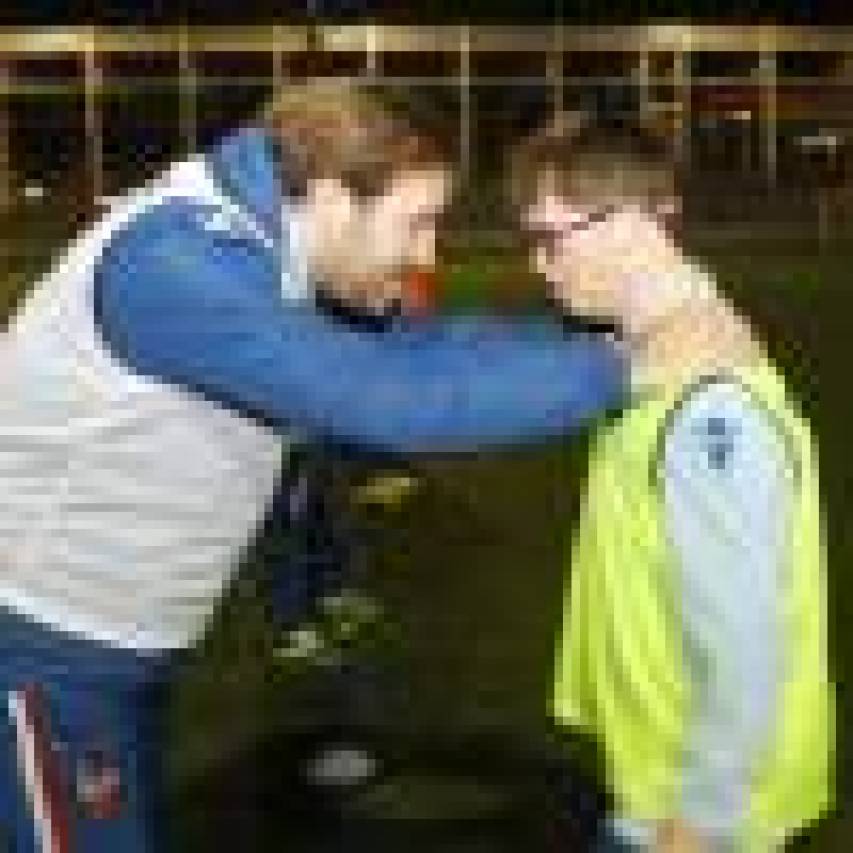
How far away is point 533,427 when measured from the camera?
2.34m

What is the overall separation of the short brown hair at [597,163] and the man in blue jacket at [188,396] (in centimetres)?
12

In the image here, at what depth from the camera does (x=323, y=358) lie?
2404mm

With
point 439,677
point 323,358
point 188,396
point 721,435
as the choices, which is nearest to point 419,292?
point 323,358

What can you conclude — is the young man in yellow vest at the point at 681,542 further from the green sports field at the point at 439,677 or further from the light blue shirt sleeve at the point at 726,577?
the green sports field at the point at 439,677

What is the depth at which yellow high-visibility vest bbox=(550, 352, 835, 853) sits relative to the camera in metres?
2.23

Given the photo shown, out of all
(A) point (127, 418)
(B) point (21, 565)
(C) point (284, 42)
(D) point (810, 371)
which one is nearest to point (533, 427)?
(A) point (127, 418)

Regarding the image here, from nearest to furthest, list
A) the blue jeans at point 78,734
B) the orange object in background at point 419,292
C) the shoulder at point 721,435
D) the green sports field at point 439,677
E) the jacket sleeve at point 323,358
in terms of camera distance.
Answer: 1. the shoulder at point 721,435
2. the jacket sleeve at point 323,358
3. the orange object in background at point 419,292
4. the blue jeans at point 78,734
5. the green sports field at point 439,677

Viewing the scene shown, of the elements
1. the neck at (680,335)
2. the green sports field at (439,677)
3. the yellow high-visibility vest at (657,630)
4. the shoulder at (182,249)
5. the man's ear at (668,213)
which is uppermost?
the man's ear at (668,213)

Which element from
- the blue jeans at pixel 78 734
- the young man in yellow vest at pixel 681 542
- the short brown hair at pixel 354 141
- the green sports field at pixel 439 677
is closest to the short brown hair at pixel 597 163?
the young man in yellow vest at pixel 681 542

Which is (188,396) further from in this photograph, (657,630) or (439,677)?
(439,677)

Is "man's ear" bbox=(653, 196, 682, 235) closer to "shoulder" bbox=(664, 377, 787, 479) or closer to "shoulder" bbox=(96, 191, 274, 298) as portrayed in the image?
"shoulder" bbox=(664, 377, 787, 479)

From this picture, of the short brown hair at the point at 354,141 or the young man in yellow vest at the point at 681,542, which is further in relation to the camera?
the short brown hair at the point at 354,141

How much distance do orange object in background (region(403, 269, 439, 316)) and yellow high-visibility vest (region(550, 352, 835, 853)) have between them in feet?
0.92

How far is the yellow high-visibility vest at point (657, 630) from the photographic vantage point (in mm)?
2232
